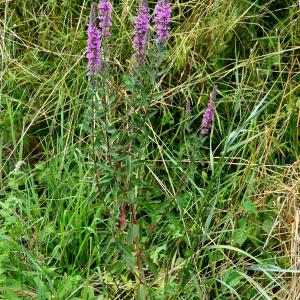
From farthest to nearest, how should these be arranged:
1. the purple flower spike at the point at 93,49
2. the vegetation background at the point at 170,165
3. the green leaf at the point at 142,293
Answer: the vegetation background at the point at 170,165 → the green leaf at the point at 142,293 → the purple flower spike at the point at 93,49

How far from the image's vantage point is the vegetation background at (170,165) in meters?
2.11

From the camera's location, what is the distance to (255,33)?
9.93ft

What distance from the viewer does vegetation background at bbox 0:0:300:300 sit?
83.1 inches

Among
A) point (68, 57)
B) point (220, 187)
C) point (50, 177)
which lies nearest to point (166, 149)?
point (220, 187)

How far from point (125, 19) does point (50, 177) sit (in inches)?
41.0

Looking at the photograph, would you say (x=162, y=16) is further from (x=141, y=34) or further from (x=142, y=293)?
(x=142, y=293)

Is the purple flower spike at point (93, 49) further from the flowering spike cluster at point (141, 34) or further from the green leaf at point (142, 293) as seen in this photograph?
the green leaf at point (142, 293)

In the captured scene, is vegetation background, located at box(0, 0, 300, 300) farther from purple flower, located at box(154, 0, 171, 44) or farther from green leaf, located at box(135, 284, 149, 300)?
purple flower, located at box(154, 0, 171, 44)

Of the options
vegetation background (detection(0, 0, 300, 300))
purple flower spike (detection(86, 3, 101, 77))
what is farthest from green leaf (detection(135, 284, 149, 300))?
purple flower spike (detection(86, 3, 101, 77))

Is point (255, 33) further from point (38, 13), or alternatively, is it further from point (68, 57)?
point (38, 13)

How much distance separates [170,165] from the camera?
2.65 meters

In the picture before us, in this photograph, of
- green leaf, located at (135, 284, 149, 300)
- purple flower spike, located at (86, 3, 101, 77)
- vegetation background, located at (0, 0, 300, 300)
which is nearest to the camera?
purple flower spike, located at (86, 3, 101, 77)

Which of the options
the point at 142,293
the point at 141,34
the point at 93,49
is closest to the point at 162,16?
the point at 141,34

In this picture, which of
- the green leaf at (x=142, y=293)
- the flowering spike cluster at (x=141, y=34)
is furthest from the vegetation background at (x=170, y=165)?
the flowering spike cluster at (x=141, y=34)
